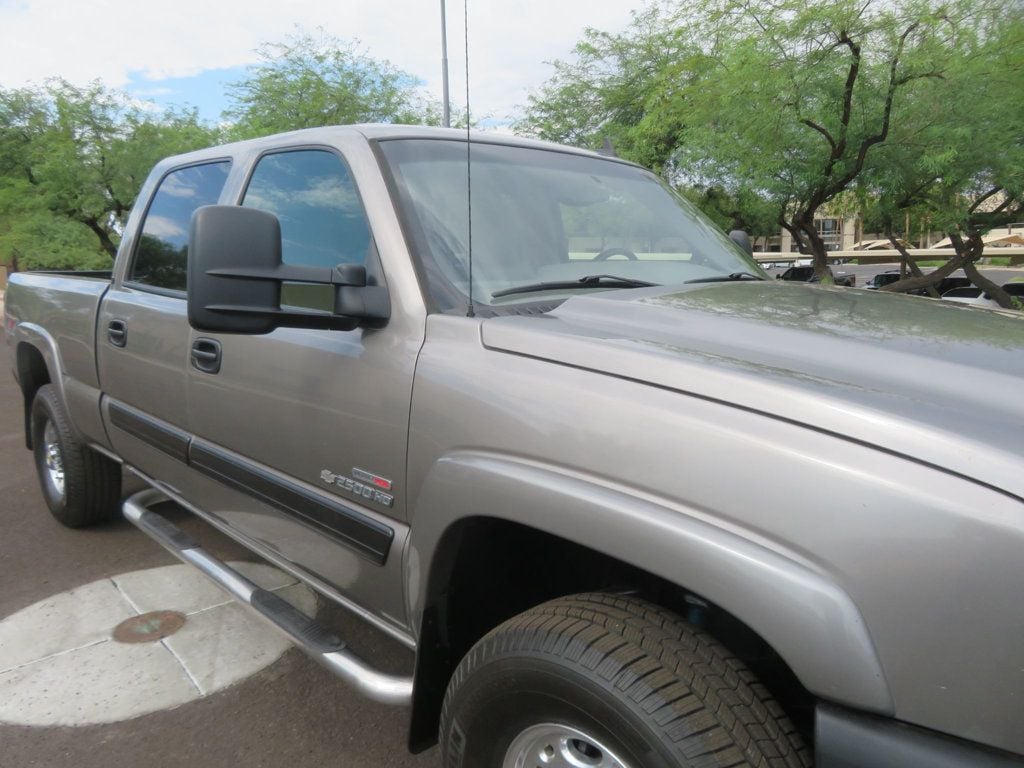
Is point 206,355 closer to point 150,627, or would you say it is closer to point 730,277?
point 150,627

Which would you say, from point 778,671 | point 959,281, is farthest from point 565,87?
point 778,671

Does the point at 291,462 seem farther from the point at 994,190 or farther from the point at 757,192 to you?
the point at 994,190

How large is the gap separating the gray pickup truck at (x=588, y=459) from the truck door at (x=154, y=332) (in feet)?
0.10

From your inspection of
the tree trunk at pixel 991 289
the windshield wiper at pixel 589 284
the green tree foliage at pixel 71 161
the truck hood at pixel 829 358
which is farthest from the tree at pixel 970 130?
the green tree foliage at pixel 71 161

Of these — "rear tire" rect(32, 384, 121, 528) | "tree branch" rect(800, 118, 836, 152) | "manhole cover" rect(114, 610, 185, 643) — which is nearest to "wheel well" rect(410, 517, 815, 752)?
"manhole cover" rect(114, 610, 185, 643)

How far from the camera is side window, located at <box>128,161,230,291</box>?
3191mm

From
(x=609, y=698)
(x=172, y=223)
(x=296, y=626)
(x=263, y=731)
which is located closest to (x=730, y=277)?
(x=609, y=698)

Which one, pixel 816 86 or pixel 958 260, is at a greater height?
pixel 816 86

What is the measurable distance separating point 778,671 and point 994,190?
10.3 m

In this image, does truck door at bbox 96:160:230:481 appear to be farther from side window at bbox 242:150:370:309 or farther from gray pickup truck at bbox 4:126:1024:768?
side window at bbox 242:150:370:309

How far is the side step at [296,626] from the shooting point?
6.71 ft

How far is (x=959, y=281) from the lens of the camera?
2162 cm

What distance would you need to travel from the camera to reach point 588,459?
5.02 ft

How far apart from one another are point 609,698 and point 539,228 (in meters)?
1.45
